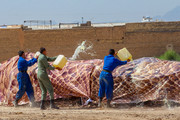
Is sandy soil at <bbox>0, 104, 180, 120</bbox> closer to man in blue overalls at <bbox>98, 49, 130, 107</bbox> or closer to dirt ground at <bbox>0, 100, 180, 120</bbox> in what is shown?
dirt ground at <bbox>0, 100, 180, 120</bbox>

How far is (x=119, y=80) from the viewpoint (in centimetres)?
996

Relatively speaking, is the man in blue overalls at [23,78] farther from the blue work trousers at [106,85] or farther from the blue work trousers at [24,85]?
the blue work trousers at [106,85]

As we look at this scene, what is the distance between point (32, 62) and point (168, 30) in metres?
15.1

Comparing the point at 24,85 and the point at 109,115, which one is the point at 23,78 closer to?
the point at 24,85

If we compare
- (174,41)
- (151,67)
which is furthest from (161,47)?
(151,67)

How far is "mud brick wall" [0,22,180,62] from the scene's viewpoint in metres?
23.1

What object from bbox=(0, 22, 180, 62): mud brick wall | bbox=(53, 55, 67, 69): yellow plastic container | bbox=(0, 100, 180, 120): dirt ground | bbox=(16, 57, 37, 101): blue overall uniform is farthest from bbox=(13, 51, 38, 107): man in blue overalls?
bbox=(0, 22, 180, 62): mud brick wall

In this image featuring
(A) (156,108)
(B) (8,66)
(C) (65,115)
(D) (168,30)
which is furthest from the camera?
(D) (168,30)

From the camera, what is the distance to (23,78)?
10219 mm

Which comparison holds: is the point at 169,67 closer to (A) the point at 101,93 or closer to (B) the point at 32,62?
(A) the point at 101,93

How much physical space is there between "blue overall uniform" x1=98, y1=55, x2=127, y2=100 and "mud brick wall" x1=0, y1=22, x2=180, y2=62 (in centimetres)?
1329

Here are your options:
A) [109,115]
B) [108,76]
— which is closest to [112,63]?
[108,76]

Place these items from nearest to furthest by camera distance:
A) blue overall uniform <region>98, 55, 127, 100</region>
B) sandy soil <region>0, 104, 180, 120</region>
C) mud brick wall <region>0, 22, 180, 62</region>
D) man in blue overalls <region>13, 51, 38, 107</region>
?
sandy soil <region>0, 104, 180, 120</region> → blue overall uniform <region>98, 55, 127, 100</region> → man in blue overalls <region>13, 51, 38, 107</region> → mud brick wall <region>0, 22, 180, 62</region>

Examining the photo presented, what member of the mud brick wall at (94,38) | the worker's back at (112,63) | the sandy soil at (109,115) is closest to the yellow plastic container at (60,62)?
the worker's back at (112,63)
